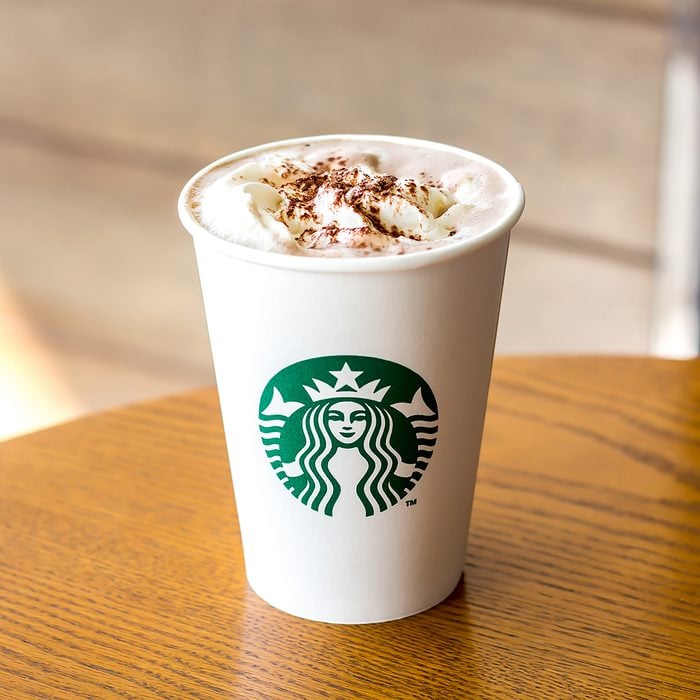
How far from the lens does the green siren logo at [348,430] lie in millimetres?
652

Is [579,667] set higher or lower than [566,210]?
higher

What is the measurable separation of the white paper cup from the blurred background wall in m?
1.20

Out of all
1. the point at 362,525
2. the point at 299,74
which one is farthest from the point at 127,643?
the point at 299,74

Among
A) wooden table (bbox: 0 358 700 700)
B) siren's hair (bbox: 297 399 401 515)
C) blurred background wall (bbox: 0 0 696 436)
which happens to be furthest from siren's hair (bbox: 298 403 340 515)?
blurred background wall (bbox: 0 0 696 436)

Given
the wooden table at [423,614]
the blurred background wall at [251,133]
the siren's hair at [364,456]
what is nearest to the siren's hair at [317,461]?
the siren's hair at [364,456]

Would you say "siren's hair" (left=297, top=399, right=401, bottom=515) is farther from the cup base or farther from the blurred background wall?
the blurred background wall

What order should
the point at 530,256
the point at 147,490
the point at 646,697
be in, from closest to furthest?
the point at 646,697
the point at 147,490
the point at 530,256

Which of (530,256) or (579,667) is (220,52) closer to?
(530,256)

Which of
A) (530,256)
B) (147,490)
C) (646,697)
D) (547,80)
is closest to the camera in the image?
(646,697)

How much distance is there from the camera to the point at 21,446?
36.7 inches

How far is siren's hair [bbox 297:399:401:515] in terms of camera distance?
66 cm

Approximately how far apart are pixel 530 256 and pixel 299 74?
22.8 inches

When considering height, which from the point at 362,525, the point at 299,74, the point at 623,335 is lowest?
the point at 623,335

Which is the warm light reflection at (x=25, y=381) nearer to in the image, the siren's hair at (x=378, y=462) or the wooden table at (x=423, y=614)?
the wooden table at (x=423, y=614)
